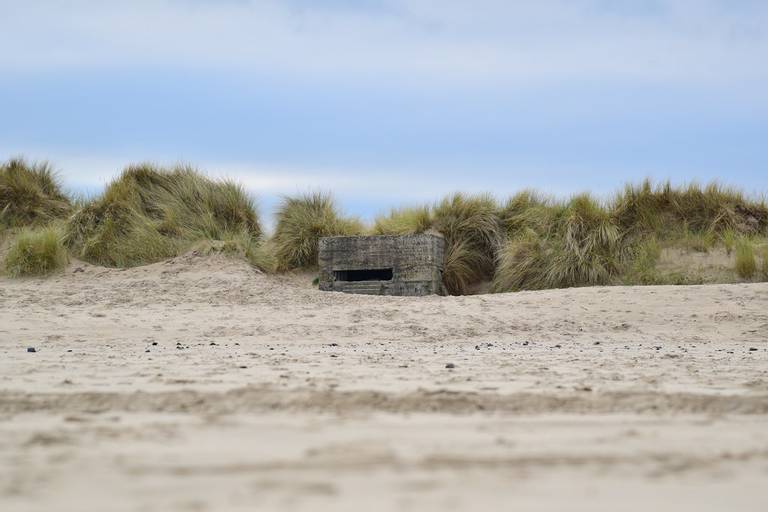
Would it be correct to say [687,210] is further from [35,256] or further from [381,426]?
[381,426]

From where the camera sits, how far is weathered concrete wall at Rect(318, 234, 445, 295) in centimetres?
982

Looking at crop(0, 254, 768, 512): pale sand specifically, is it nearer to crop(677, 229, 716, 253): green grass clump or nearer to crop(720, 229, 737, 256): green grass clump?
crop(720, 229, 737, 256): green grass clump

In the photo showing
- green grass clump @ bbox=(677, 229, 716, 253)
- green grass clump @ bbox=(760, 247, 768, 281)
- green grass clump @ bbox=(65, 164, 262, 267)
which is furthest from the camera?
green grass clump @ bbox=(65, 164, 262, 267)

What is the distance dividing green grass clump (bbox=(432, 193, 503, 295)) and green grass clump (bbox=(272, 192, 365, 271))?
45.7 inches

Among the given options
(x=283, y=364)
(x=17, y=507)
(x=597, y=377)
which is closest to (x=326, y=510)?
(x=17, y=507)

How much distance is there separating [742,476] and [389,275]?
844 cm

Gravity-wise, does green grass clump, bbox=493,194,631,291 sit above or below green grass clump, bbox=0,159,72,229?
below

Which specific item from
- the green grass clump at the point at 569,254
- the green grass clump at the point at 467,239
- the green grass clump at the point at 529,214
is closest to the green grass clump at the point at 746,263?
the green grass clump at the point at 569,254

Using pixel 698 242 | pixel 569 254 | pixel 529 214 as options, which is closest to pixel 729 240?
pixel 698 242

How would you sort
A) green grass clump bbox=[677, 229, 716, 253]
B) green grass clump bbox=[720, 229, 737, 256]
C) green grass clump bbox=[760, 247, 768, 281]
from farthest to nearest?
green grass clump bbox=[677, 229, 716, 253]
green grass clump bbox=[720, 229, 737, 256]
green grass clump bbox=[760, 247, 768, 281]

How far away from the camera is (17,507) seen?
1616 mm

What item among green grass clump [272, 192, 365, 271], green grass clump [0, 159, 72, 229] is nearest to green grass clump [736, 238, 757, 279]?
green grass clump [272, 192, 365, 271]

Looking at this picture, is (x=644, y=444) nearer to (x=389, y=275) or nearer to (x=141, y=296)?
(x=141, y=296)

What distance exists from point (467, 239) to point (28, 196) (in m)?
6.05
